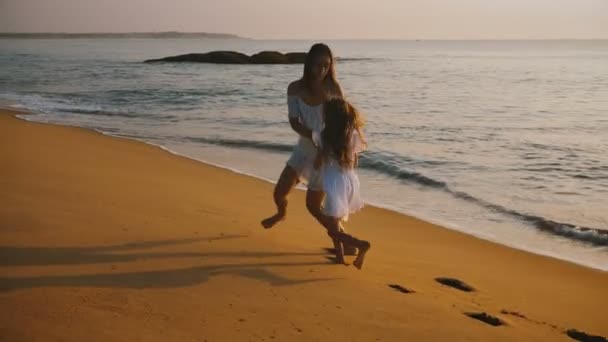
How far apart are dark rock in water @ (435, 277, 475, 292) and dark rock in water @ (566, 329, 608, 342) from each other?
36.3 inches

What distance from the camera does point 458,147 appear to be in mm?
14688

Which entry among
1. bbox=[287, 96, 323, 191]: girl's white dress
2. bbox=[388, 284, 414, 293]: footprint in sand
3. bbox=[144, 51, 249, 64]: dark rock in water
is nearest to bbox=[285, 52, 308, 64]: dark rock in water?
bbox=[144, 51, 249, 64]: dark rock in water

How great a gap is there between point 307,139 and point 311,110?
250 millimetres

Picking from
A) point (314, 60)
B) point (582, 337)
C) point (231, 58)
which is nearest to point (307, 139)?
point (314, 60)

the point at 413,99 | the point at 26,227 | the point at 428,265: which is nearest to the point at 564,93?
the point at 413,99

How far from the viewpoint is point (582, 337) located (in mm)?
4348

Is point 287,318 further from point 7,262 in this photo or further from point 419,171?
point 419,171

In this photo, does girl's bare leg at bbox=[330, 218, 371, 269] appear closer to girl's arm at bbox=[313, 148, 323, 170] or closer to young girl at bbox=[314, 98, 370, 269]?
young girl at bbox=[314, 98, 370, 269]

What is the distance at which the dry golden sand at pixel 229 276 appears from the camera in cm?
362

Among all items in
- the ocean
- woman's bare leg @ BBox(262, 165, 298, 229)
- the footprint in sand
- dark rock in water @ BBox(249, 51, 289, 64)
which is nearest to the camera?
the footprint in sand

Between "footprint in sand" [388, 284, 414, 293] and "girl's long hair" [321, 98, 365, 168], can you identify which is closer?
"footprint in sand" [388, 284, 414, 293]

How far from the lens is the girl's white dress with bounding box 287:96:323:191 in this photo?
5.31m

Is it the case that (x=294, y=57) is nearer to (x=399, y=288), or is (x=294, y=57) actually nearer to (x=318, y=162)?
(x=318, y=162)

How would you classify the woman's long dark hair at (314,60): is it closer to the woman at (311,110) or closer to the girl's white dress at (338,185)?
the woman at (311,110)
